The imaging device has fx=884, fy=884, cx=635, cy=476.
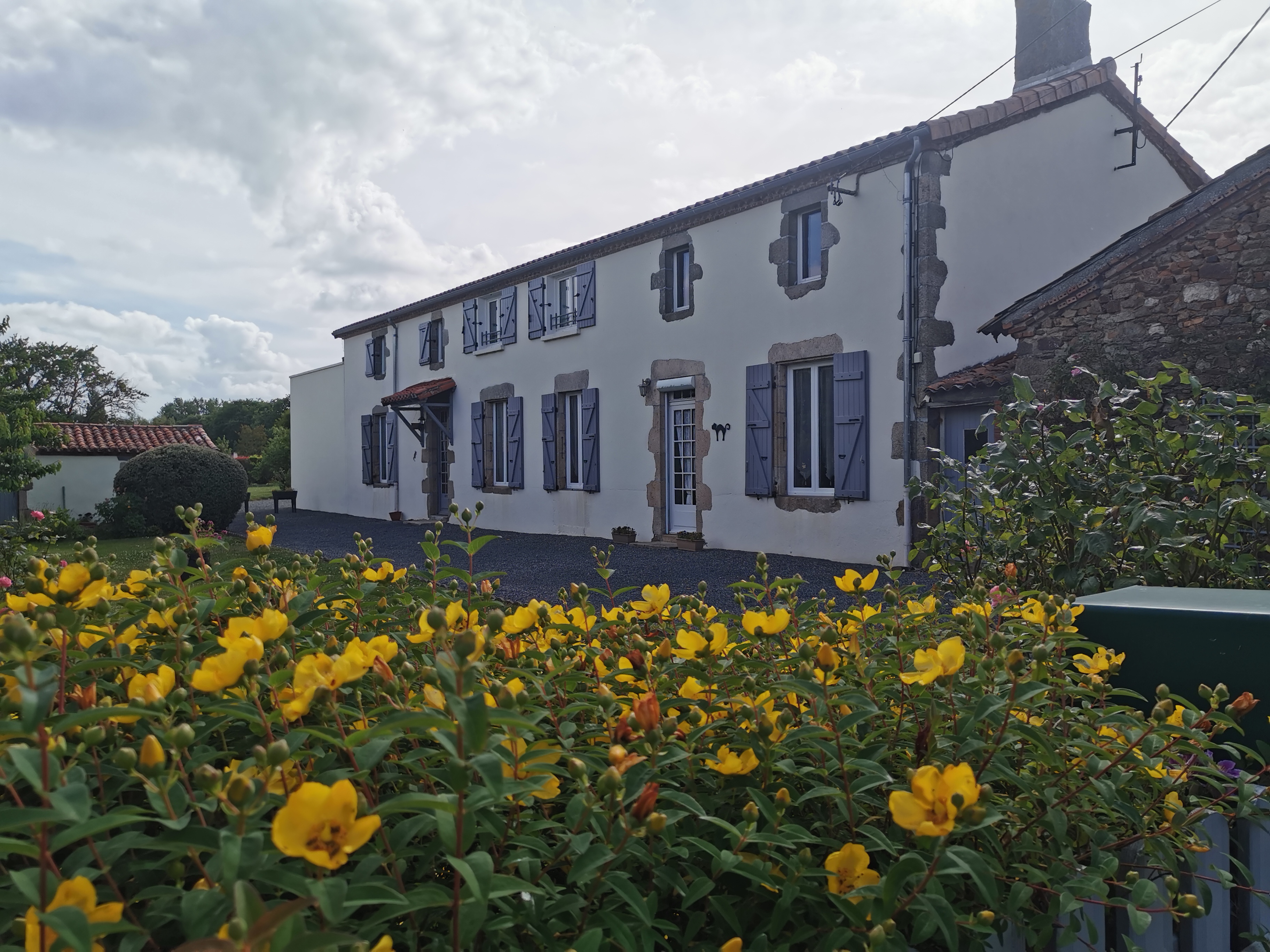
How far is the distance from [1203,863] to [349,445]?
2079 centimetres

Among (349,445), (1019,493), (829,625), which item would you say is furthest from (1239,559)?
(349,445)

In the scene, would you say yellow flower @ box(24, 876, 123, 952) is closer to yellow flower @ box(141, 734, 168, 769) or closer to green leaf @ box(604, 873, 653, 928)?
yellow flower @ box(141, 734, 168, 769)

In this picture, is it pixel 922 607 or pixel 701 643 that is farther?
pixel 922 607

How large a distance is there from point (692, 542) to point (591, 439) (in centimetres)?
276

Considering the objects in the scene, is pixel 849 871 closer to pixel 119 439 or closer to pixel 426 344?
pixel 426 344

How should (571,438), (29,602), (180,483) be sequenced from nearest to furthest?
(29,602) → (571,438) → (180,483)

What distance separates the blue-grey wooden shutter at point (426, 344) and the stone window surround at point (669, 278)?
6.71 meters

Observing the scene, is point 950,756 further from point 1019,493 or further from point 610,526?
point 610,526

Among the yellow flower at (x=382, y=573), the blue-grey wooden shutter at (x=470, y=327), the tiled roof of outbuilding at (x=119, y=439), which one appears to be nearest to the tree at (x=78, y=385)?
the tiled roof of outbuilding at (x=119, y=439)

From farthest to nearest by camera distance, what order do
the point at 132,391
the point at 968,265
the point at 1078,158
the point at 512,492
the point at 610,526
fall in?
the point at 132,391 < the point at 512,492 < the point at 610,526 < the point at 1078,158 < the point at 968,265

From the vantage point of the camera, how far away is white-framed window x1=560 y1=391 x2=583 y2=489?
46.1ft

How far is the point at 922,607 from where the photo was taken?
73.3 inches

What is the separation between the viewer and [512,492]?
15133 mm

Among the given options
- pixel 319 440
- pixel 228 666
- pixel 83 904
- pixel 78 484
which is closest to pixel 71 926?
pixel 83 904
